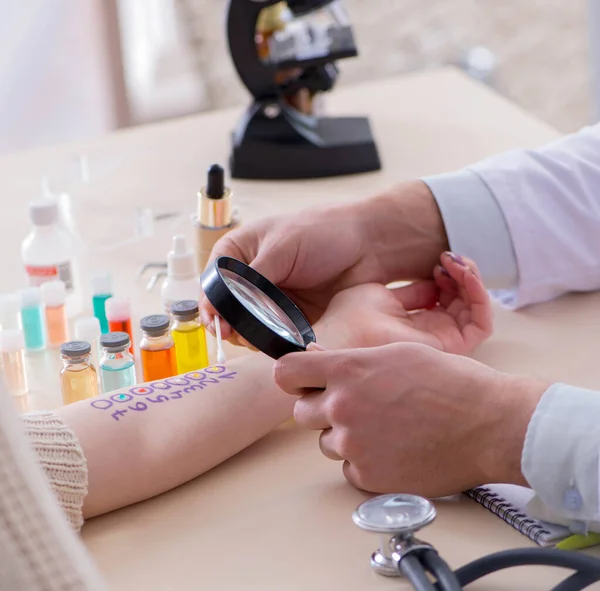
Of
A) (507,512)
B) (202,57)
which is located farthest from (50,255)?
(202,57)

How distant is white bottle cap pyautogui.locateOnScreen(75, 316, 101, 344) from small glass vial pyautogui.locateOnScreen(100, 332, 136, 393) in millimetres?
74

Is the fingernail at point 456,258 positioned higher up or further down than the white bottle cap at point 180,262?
further down

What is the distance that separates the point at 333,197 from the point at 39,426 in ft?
2.49

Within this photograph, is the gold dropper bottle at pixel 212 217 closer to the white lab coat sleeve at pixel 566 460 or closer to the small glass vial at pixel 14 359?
the small glass vial at pixel 14 359

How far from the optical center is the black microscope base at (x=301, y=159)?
153 centimetres

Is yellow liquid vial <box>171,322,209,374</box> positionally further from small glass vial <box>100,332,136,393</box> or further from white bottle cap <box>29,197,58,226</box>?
white bottle cap <box>29,197,58,226</box>

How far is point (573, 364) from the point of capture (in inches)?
39.1

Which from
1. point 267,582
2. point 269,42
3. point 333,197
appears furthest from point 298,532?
point 269,42

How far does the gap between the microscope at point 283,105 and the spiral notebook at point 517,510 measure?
830 millimetres

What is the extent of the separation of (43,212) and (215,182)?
20cm

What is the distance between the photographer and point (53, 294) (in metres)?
1.08

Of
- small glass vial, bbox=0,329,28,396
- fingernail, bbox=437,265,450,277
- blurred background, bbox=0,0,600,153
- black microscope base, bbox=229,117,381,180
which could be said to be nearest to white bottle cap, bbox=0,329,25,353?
small glass vial, bbox=0,329,28,396

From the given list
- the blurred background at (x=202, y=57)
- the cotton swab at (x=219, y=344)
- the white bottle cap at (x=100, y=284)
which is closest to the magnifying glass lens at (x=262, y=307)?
the cotton swab at (x=219, y=344)

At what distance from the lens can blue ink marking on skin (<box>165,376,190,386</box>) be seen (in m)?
0.91
